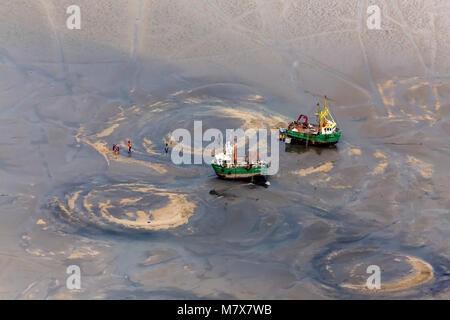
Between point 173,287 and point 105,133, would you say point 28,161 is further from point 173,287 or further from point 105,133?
point 173,287

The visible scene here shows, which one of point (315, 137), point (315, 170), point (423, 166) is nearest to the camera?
point (315, 170)

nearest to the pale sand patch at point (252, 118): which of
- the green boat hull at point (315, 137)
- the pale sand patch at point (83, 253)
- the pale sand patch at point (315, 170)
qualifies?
the green boat hull at point (315, 137)

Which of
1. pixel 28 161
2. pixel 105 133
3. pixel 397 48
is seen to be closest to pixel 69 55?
pixel 105 133

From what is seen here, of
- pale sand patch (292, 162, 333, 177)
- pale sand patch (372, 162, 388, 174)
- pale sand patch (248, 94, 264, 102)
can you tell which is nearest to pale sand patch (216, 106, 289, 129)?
pale sand patch (248, 94, 264, 102)

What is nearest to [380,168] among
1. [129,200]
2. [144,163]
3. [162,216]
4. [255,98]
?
[255,98]

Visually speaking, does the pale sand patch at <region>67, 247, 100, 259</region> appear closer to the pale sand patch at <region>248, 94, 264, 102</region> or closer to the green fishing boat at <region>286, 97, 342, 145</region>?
the green fishing boat at <region>286, 97, 342, 145</region>

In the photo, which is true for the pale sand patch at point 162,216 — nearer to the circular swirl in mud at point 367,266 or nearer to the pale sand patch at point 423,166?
the circular swirl in mud at point 367,266

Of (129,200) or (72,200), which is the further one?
(129,200)

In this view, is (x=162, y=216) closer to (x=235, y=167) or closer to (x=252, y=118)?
(x=235, y=167)
